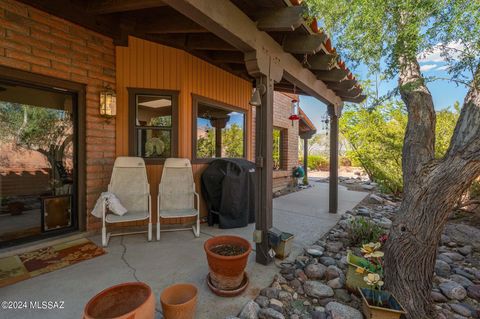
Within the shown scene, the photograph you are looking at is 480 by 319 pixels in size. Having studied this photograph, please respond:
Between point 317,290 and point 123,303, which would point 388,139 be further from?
point 123,303

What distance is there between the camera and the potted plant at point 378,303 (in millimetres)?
1543

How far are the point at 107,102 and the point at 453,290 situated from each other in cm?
433

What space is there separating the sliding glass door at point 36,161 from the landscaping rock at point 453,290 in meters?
4.20

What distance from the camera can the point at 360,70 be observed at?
2.35 m

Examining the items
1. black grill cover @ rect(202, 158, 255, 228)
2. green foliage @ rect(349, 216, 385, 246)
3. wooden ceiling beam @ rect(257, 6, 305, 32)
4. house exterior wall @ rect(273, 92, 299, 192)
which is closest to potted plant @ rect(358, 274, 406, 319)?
green foliage @ rect(349, 216, 385, 246)

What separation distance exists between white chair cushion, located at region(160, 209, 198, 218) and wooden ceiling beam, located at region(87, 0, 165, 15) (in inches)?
95.7

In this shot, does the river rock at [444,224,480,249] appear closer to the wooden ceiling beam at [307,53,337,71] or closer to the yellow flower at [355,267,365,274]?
the yellow flower at [355,267,365,274]

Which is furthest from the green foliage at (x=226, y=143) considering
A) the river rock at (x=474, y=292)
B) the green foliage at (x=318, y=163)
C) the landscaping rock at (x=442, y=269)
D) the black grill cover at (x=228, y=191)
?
the green foliage at (x=318, y=163)

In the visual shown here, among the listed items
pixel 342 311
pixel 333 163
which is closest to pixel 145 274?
pixel 342 311

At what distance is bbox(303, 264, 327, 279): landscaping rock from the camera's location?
221 centimetres

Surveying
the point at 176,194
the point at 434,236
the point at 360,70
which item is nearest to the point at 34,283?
the point at 176,194

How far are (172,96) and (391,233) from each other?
3247mm

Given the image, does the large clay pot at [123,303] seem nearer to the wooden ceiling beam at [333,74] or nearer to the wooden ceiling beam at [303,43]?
the wooden ceiling beam at [303,43]

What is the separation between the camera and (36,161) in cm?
288
